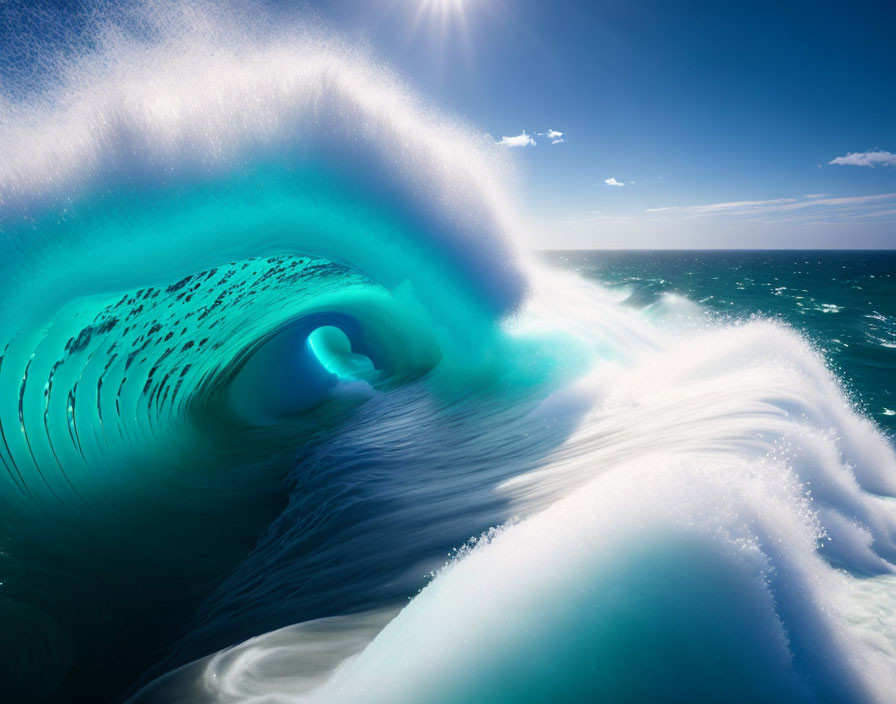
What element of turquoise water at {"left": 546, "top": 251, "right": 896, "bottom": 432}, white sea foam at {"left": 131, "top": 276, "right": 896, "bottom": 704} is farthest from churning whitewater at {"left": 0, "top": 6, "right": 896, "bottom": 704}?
turquoise water at {"left": 546, "top": 251, "right": 896, "bottom": 432}

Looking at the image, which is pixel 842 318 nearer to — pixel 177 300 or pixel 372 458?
pixel 372 458

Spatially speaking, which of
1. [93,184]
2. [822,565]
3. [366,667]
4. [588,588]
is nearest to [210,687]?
[366,667]

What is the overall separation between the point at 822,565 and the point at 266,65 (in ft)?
21.4

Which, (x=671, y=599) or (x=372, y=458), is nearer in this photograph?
(x=671, y=599)

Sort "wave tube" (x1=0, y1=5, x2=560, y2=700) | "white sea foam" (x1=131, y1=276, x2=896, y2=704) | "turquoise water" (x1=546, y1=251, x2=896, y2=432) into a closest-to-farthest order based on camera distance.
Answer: "white sea foam" (x1=131, y1=276, x2=896, y2=704) → "wave tube" (x1=0, y1=5, x2=560, y2=700) → "turquoise water" (x1=546, y1=251, x2=896, y2=432)

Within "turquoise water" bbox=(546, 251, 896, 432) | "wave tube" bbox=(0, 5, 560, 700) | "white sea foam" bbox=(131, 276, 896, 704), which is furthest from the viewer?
"turquoise water" bbox=(546, 251, 896, 432)

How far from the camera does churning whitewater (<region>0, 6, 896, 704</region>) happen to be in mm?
1620

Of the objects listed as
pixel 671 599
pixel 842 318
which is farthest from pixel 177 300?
pixel 842 318

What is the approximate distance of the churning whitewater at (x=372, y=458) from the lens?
1.62 metres

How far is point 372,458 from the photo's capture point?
4.92 metres

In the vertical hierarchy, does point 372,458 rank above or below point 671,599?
below

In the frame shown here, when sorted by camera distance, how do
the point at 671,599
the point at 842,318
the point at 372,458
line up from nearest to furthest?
the point at 671,599 < the point at 372,458 < the point at 842,318

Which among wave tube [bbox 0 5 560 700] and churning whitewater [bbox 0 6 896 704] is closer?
churning whitewater [bbox 0 6 896 704]

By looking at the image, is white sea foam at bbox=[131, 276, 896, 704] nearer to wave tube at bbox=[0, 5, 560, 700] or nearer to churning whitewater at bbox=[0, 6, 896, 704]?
churning whitewater at bbox=[0, 6, 896, 704]
